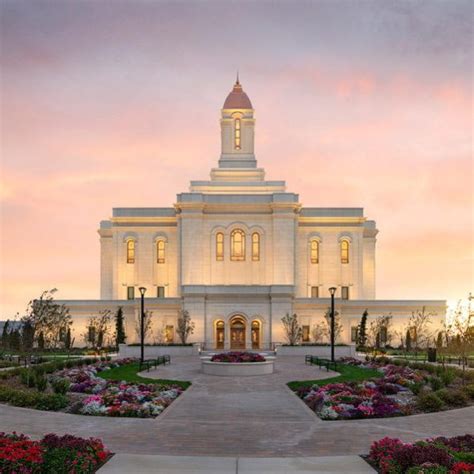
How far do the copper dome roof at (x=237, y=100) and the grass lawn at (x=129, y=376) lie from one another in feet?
115

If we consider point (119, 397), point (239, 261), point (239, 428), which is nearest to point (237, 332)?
point (239, 261)

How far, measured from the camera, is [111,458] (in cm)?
1155

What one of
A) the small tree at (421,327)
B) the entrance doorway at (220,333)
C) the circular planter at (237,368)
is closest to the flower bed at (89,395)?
the circular planter at (237,368)

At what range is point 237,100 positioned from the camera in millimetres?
60656

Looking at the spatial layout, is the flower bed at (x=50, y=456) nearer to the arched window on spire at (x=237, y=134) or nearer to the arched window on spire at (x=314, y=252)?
the arched window on spire at (x=314, y=252)

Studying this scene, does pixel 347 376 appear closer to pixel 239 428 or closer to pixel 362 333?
pixel 239 428

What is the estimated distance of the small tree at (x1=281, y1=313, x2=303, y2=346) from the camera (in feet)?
157

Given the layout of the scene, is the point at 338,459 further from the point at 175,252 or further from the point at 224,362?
the point at 175,252

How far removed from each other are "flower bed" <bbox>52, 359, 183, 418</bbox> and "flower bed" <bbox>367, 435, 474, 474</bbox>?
798cm

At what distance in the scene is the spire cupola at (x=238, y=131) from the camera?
197ft

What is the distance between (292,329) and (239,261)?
31.5 ft

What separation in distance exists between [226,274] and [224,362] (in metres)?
24.6

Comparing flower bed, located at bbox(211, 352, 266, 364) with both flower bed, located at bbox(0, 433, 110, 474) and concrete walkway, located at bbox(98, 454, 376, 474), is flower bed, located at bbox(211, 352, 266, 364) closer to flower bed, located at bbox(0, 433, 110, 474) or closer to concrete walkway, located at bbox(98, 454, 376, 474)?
concrete walkway, located at bbox(98, 454, 376, 474)

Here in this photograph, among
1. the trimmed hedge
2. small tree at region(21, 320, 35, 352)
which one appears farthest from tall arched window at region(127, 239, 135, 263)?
the trimmed hedge
